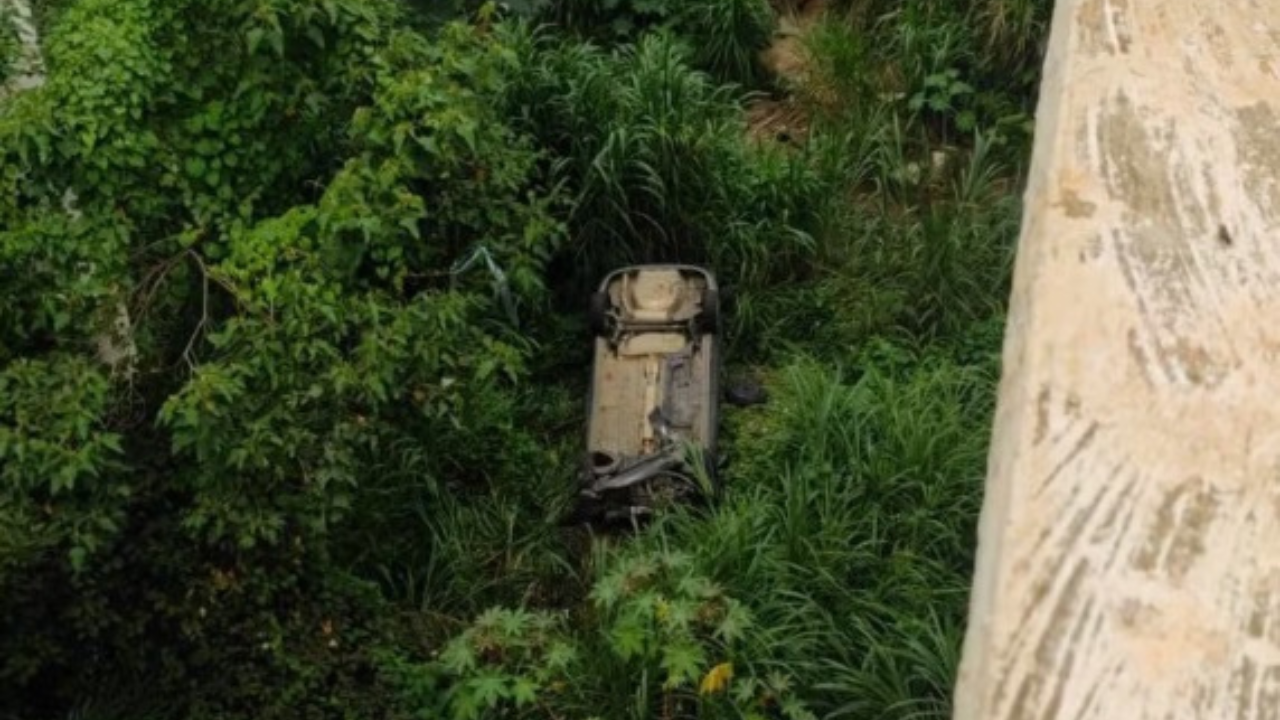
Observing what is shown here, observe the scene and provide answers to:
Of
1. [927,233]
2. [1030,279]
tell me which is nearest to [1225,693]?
[1030,279]

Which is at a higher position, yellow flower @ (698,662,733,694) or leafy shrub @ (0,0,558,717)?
leafy shrub @ (0,0,558,717)

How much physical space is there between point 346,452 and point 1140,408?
2724mm

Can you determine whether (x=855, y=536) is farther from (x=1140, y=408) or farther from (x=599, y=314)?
(x=1140, y=408)

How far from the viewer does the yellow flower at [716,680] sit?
146 inches

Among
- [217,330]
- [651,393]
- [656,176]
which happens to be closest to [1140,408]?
[217,330]

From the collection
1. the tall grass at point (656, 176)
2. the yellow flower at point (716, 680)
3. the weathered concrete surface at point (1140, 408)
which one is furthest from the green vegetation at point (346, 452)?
the weathered concrete surface at point (1140, 408)

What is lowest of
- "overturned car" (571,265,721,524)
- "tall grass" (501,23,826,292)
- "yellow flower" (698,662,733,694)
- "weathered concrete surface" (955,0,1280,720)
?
"yellow flower" (698,662,733,694)

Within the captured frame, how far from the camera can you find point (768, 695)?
3777mm

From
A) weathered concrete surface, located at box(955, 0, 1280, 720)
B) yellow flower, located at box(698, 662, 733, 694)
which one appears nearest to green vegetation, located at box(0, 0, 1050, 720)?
yellow flower, located at box(698, 662, 733, 694)

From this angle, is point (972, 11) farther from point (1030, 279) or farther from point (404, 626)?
point (1030, 279)

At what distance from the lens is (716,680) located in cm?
371

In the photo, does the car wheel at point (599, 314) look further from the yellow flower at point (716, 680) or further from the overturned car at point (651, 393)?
the yellow flower at point (716, 680)

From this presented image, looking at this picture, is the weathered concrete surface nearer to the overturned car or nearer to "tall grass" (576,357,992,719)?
A: "tall grass" (576,357,992,719)

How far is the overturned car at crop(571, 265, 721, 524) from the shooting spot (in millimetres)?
4707
